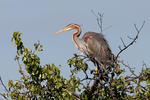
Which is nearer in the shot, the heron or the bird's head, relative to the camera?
the heron

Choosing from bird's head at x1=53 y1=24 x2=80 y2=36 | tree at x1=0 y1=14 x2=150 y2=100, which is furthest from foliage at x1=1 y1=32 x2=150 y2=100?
bird's head at x1=53 y1=24 x2=80 y2=36

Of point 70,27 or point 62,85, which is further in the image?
point 70,27

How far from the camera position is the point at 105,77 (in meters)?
8.09

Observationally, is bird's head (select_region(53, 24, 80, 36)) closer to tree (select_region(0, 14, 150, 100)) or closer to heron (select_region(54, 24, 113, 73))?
heron (select_region(54, 24, 113, 73))

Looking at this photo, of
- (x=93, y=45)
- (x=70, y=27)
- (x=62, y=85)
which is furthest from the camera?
(x=70, y=27)

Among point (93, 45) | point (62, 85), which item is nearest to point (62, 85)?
point (62, 85)

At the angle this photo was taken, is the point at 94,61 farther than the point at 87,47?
No

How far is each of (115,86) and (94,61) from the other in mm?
3356

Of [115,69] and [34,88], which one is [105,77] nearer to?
[115,69]

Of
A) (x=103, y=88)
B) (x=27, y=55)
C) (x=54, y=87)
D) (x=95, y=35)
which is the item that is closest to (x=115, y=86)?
(x=103, y=88)

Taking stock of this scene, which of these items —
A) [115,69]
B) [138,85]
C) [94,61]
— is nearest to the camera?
[138,85]

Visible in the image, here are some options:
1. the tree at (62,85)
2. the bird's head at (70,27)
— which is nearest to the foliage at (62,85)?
the tree at (62,85)

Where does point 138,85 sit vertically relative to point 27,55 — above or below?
below

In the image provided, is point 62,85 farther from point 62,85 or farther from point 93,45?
point 93,45
